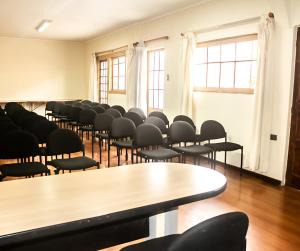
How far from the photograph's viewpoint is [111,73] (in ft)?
31.1

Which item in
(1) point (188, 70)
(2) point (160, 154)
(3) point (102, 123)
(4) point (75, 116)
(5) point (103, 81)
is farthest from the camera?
(5) point (103, 81)

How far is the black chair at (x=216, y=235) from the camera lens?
1139 millimetres

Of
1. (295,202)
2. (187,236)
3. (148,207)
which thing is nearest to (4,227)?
(148,207)

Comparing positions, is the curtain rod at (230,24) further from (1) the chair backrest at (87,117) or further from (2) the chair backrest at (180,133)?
(1) the chair backrest at (87,117)

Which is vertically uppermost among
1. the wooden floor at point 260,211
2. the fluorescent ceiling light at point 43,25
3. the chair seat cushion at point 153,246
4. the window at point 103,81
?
the fluorescent ceiling light at point 43,25

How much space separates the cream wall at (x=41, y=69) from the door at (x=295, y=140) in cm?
814

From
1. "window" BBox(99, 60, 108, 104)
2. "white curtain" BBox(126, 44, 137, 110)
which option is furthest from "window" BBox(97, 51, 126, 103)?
"white curtain" BBox(126, 44, 137, 110)

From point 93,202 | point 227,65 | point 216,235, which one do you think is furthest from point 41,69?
point 216,235

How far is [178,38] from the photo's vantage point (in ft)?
20.7

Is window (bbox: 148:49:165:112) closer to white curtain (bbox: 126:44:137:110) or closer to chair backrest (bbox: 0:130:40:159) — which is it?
white curtain (bbox: 126:44:137:110)

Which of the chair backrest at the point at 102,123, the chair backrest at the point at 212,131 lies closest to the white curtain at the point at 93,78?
the chair backrest at the point at 102,123

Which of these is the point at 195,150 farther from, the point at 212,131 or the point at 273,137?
the point at 273,137

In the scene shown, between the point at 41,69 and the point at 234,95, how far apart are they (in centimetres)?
726

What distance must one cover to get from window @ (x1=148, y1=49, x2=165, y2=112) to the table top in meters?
5.13
